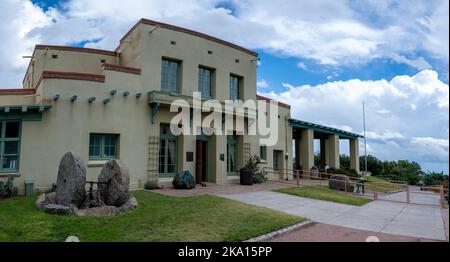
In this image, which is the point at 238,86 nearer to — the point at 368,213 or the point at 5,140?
the point at 368,213

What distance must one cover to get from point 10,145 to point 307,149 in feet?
62.0

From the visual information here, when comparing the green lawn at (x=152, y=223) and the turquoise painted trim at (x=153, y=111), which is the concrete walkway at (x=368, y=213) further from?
the turquoise painted trim at (x=153, y=111)

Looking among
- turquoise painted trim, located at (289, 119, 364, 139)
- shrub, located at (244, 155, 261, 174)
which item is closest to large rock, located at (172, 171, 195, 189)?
shrub, located at (244, 155, 261, 174)

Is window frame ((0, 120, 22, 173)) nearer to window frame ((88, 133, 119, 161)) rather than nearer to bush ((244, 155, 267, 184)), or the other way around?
window frame ((88, 133, 119, 161))

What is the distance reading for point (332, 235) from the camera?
7512mm

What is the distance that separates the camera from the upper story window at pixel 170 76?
15.8 meters

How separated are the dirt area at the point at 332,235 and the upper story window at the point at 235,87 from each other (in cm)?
1159

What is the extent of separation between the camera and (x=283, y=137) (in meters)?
21.9

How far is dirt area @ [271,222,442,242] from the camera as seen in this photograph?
23.5 ft

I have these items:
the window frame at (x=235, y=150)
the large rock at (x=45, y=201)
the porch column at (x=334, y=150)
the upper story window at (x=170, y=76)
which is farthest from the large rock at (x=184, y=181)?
the porch column at (x=334, y=150)

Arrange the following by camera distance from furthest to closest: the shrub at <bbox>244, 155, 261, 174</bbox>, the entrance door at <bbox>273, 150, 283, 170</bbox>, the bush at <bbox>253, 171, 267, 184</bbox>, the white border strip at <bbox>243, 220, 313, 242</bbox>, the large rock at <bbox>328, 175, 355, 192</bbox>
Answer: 1. the entrance door at <bbox>273, 150, 283, 170</bbox>
2. the bush at <bbox>253, 171, 267, 184</bbox>
3. the shrub at <bbox>244, 155, 261, 174</bbox>
4. the large rock at <bbox>328, 175, 355, 192</bbox>
5. the white border strip at <bbox>243, 220, 313, 242</bbox>

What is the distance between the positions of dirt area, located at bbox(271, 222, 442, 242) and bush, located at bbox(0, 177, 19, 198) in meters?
9.51
